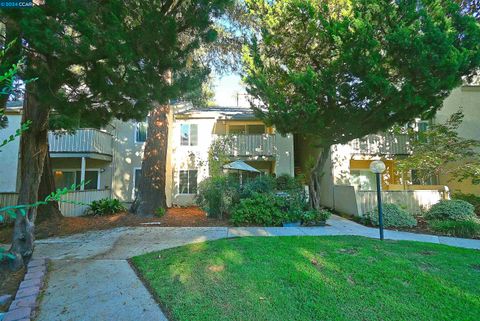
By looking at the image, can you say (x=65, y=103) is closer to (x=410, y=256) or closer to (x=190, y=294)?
(x=190, y=294)

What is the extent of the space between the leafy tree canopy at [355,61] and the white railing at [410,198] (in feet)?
8.44

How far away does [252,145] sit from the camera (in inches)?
607

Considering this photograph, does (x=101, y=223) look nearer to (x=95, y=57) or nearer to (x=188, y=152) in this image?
(x=188, y=152)

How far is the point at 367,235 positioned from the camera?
25.3 feet

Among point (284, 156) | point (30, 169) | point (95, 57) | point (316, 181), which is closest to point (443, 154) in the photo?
point (316, 181)

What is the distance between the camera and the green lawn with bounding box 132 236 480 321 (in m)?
3.40

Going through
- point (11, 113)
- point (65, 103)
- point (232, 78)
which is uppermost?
point (232, 78)

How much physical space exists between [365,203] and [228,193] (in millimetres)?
5472

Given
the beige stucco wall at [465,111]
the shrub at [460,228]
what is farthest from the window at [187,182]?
the beige stucco wall at [465,111]

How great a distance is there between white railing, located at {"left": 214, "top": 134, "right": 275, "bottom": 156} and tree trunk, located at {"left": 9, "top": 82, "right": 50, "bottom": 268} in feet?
33.3

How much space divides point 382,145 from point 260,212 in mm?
9391

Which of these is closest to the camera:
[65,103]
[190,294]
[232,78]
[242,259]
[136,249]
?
[190,294]

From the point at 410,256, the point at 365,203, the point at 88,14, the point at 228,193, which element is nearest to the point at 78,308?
the point at 88,14

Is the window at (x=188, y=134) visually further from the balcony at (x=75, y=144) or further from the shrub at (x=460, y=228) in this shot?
the shrub at (x=460, y=228)
